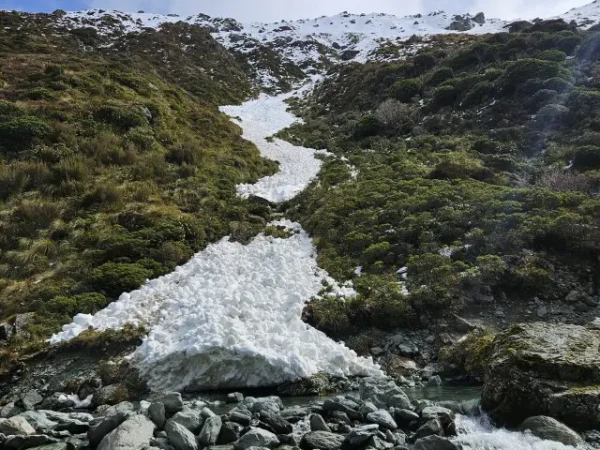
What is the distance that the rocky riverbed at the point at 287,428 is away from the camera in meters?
6.36

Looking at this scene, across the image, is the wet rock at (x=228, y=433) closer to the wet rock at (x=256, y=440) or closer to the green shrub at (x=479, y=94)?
the wet rock at (x=256, y=440)

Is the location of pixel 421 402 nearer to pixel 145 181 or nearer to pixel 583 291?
pixel 583 291

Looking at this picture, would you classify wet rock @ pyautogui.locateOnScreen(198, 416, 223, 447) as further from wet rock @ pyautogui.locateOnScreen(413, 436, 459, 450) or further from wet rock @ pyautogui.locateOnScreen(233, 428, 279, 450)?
wet rock @ pyautogui.locateOnScreen(413, 436, 459, 450)

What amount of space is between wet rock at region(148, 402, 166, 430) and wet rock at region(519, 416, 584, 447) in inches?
221

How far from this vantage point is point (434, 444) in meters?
6.28

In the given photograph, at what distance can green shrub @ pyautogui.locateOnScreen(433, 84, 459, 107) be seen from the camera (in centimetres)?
3525

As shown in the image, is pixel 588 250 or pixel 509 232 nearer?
pixel 588 250

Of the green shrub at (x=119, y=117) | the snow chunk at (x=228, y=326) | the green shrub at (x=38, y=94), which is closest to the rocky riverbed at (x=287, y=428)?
the snow chunk at (x=228, y=326)

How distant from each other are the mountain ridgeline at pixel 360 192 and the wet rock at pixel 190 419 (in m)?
4.67

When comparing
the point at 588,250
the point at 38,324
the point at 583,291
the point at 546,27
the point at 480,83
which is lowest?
the point at 38,324

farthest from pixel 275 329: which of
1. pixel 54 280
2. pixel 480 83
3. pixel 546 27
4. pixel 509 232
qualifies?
pixel 546 27

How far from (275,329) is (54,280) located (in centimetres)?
708

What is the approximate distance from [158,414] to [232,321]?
13.3 feet

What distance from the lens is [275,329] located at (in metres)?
11.5
